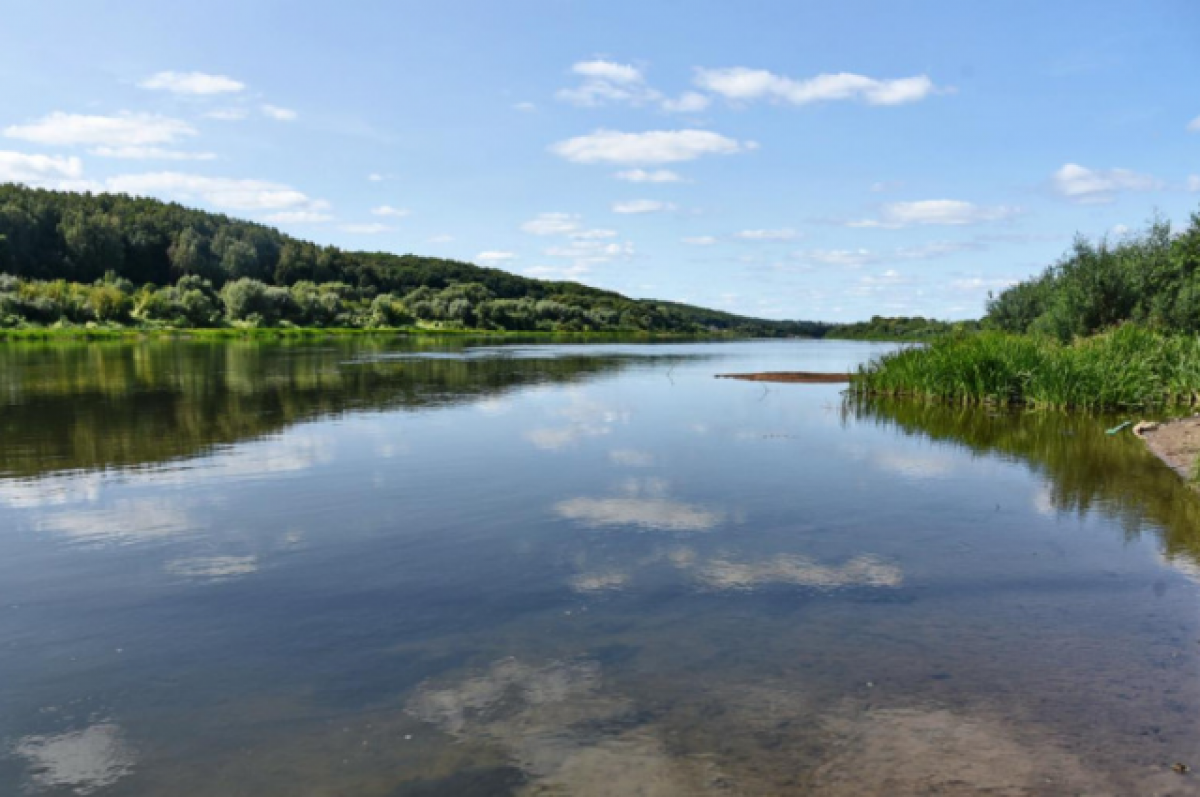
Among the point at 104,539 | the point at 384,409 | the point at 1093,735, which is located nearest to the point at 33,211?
the point at 384,409

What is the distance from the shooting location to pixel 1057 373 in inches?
1109

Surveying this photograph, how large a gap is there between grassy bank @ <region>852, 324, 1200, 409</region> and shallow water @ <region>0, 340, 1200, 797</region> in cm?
1215

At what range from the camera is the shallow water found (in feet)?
17.2

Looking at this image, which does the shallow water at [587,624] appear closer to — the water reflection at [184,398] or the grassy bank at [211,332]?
the water reflection at [184,398]

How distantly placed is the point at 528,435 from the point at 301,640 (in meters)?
13.5

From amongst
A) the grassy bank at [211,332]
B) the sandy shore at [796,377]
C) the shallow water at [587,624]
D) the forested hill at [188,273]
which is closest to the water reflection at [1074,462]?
the shallow water at [587,624]

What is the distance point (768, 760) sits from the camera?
5234 mm

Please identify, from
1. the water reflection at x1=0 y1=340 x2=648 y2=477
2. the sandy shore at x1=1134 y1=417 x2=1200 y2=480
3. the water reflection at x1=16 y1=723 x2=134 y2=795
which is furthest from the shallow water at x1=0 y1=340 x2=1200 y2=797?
the sandy shore at x1=1134 y1=417 x2=1200 y2=480

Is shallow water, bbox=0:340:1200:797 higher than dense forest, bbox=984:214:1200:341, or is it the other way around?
dense forest, bbox=984:214:1200:341

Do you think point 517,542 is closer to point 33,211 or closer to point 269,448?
point 269,448

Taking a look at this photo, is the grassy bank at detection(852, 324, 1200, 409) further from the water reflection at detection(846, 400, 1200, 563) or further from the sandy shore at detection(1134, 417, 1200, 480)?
the sandy shore at detection(1134, 417, 1200, 480)

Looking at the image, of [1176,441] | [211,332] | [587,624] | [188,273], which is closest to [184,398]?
[587,624]

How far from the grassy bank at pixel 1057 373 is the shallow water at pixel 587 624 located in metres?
12.2

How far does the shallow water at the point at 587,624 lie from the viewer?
5238mm
